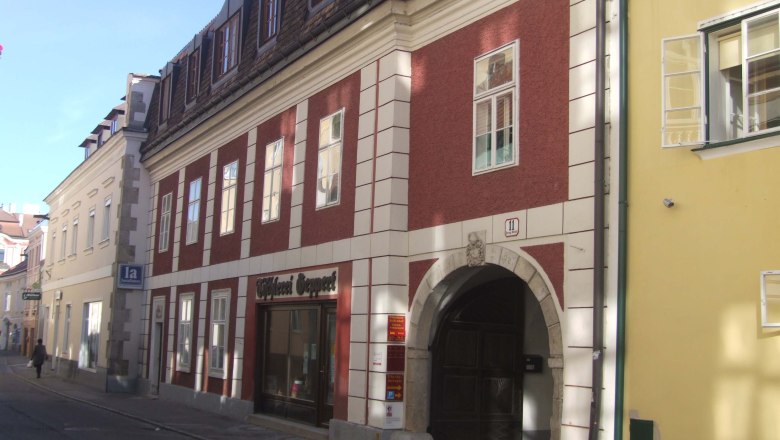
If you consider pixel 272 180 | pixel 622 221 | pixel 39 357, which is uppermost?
pixel 272 180

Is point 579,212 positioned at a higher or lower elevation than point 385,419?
higher

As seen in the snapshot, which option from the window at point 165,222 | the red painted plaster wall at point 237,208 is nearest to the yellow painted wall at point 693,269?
the red painted plaster wall at point 237,208

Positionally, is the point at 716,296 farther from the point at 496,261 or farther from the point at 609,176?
the point at 496,261

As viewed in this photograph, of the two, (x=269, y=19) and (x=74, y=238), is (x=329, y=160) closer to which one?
(x=269, y=19)

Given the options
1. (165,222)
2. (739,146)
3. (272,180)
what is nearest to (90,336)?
(165,222)

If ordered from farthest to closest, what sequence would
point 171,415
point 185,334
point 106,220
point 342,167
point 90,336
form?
point 90,336
point 106,220
point 185,334
point 171,415
point 342,167

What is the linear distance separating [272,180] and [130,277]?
1005 centimetres

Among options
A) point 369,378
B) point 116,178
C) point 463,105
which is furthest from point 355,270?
point 116,178

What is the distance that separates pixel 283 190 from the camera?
56.5 ft

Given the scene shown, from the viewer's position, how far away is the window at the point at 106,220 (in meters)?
28.8

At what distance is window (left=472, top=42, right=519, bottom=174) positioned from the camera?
37.0ft

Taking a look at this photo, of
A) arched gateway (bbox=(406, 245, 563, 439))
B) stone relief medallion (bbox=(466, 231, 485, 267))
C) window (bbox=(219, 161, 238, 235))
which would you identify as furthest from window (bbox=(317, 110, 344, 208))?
window (bbox=(219, 161, 238, 235))

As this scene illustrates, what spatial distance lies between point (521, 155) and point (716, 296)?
351cm

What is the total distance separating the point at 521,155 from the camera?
430 inches
